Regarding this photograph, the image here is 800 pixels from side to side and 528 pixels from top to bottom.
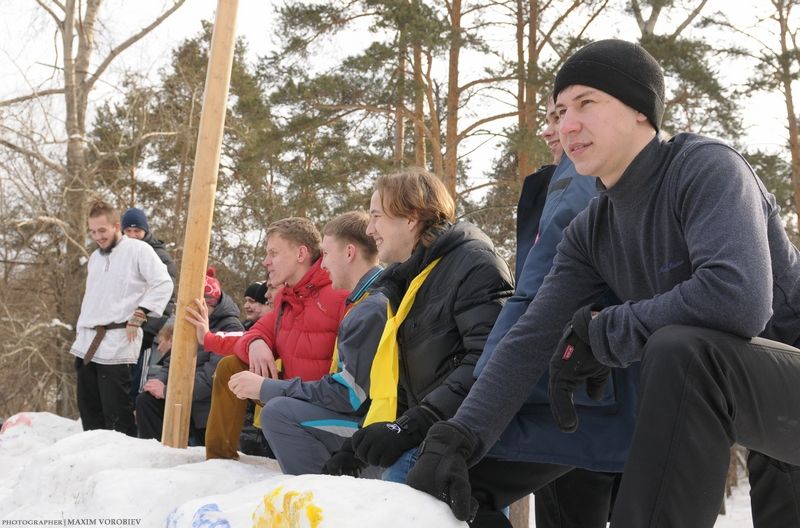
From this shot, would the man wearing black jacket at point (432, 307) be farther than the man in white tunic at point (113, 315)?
No

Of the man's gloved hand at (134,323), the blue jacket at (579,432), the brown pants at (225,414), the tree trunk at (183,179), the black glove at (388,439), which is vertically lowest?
the brown pants at (225,414)

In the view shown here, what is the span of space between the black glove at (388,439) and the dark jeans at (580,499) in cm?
53

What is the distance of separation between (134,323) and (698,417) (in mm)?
A: 5300

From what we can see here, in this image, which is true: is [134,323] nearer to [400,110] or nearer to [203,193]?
[203,193]

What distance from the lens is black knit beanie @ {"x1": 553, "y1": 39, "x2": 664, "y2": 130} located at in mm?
2002

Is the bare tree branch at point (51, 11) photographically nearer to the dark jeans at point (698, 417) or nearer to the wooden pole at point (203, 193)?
the wooden pole at point (203, 193)

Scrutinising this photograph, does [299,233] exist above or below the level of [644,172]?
below

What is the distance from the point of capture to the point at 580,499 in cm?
272

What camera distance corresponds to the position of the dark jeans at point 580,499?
8.90ft

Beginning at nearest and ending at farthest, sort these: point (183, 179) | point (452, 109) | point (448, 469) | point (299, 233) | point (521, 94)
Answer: point (448, 469), point (299, 233), point (521, 94), point (452, 109), point (183, 179)

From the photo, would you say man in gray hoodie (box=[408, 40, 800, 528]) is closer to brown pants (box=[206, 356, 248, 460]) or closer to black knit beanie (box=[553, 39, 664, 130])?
black knit beanie (box=[553, 39, 664, 130])

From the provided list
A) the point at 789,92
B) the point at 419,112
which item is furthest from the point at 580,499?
the point at 789,92

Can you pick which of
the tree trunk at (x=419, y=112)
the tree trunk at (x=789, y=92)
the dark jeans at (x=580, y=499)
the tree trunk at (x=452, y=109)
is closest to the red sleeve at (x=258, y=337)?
the dark jeans at (x=580, y=499)

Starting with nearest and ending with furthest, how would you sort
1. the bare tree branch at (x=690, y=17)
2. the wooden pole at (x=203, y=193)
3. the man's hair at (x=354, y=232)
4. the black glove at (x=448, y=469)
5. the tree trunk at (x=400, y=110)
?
the black glove at (x=448, y=469) < the man's hair at (x=354, y=232) < the wooden pole at (x=203, y=193) < the tree trunk at (x=400, y=110) < the bare tree branch at (x=690, y=17)
